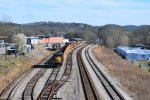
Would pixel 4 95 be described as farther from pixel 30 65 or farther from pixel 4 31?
pixel 4 31

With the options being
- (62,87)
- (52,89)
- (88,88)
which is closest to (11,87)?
(52,89)

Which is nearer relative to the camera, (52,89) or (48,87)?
(52,89)

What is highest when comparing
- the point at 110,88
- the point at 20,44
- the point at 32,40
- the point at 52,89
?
the point at 20,44

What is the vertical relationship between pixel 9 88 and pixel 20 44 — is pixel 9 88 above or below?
below

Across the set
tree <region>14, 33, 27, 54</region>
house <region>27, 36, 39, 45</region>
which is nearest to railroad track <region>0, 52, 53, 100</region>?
tree <region>14, 33, 27, 54</region>

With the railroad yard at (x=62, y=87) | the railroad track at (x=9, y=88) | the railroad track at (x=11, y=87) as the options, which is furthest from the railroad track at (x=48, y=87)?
the railroad track at (x=9, y=88)

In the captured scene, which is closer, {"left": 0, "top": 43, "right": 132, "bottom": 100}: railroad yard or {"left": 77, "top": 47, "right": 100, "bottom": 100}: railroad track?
{"left": 77, "top": 47, "right": 100, "bottom": 100}: railroad track

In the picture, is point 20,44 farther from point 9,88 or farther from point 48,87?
point 48,87

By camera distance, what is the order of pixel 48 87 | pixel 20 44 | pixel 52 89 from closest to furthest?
pixel 52 89, pixel 48 87, pixel 20 44

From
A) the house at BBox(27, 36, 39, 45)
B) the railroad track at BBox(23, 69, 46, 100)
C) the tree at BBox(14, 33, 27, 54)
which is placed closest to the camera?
the railroad track at BBox(23, 69, 46, 100)

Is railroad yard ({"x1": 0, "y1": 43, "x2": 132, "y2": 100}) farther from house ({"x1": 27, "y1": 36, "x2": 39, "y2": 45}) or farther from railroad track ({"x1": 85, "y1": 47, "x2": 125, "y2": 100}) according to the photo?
house ({"x1": 27, "y1": 36, "x2": 39, "y2": 45})

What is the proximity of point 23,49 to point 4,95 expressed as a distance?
58.4 m

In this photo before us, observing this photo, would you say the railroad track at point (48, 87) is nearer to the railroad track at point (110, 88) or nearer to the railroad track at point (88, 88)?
the railroad track at point (88, 88)

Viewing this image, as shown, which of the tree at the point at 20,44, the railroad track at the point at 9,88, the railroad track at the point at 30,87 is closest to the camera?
the railroad track at the point at 9,88
